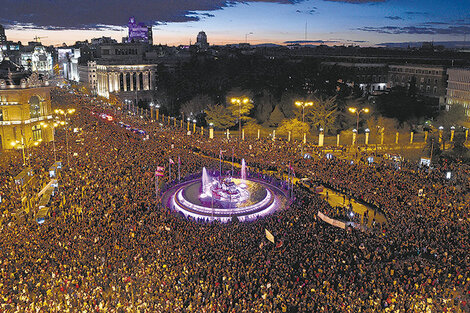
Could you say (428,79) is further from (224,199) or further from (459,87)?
(224,199)

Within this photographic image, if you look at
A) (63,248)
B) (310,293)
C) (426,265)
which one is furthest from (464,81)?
(63,248)

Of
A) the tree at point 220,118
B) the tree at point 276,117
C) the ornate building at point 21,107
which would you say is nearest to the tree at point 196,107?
the tree at point 220,118

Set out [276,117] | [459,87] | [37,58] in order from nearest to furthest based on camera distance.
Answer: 1. [276,117]
2. [459,87]
3. [37,58]

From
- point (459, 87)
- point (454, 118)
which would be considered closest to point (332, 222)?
point (454, 118)

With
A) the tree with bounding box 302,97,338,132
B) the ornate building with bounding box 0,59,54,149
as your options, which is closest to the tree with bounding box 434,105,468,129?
the tree with bounding box 302,97,338,132

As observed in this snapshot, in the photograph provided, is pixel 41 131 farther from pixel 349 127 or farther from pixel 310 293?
pixel 310 293

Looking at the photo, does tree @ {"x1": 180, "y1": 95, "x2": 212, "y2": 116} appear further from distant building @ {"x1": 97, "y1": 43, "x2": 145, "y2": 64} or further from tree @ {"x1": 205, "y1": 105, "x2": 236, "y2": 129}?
distant building @ {"x1": 97, "y1": 43, "x2": 145, "y2": 64}

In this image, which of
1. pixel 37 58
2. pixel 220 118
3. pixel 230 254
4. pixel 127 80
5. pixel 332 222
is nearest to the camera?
pixel 230 254
